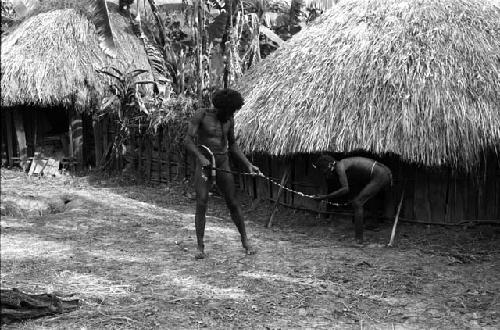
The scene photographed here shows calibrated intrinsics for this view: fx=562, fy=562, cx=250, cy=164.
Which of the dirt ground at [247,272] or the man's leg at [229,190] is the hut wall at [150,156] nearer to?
the dirt ground at [247,272]

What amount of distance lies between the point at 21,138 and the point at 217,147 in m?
8.89

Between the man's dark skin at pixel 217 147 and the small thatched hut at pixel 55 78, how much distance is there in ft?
24.3

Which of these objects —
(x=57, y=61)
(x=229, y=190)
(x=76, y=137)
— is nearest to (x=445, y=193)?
(x=229, y=190)

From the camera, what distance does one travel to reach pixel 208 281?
15.6ft

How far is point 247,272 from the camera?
16.7ft

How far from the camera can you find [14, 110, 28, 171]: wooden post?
1297 centimetres

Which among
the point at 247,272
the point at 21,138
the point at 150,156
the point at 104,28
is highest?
the point at 104,28

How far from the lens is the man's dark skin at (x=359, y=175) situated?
6.29 metres

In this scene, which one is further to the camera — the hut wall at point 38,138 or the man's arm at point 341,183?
the hut wall at point 38,138

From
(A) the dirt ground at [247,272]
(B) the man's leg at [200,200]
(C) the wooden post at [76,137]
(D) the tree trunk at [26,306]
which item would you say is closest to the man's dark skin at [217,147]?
(B) the man's leg at [200,200]

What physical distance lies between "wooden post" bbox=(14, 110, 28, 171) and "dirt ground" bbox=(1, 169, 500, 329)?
4.81 metres

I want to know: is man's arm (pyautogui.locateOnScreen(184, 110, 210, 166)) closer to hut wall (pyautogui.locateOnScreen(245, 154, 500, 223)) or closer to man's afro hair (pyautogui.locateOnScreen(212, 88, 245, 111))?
man's afro hair (pyautogui.locateOnScreen(212, 88, 245, 111))

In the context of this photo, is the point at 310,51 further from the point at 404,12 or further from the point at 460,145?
the point at 460,145

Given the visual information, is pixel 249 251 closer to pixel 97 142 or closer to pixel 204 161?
pixel 204 161
